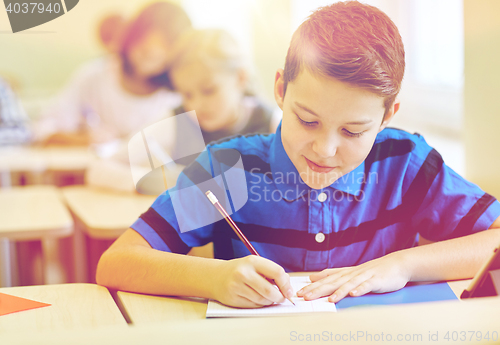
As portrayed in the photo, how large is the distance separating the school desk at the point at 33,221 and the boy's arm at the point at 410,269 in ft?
2.11

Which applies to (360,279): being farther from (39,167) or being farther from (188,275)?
(39,167)

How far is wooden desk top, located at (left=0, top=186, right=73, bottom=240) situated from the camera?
982mm

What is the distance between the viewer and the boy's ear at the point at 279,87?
581 millimetres

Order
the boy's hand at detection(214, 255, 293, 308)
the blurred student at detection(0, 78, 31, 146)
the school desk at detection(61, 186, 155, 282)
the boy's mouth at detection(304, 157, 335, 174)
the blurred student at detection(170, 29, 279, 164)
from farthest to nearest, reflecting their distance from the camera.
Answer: the blurred student at detection(0, 78, 31, 146) → the school desk at detection(61, 186, 155, 282) → the blurred student at detection(170, 29, 279, 164) → the boy's mouth at detection(304, 157, 335, 174) → the boy's hand at detection(214, 255, 293, 308)

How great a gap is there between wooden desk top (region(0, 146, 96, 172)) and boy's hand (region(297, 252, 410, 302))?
3.93 feet

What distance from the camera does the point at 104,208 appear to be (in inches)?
43.6

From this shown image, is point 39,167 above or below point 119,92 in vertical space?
below

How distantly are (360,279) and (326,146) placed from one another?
6.1 inches

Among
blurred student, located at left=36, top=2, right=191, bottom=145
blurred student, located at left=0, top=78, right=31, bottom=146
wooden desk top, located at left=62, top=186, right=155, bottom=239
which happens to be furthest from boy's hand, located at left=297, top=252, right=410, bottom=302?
blurred student, located at left=0, top=78, right=31, bottom=146

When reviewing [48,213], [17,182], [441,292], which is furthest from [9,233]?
[17,182]

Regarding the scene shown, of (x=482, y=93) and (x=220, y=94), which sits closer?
(x=482, y=93)

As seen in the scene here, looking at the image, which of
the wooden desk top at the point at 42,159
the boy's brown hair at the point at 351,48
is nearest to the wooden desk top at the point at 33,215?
the wooden desk top at the point at 42,159

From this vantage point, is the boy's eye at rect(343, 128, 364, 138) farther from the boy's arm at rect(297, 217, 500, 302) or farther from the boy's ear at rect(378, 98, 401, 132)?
the boy's arm at rect(297, 217, 500, 302)

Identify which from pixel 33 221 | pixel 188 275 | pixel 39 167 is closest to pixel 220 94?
pixel 188 275
